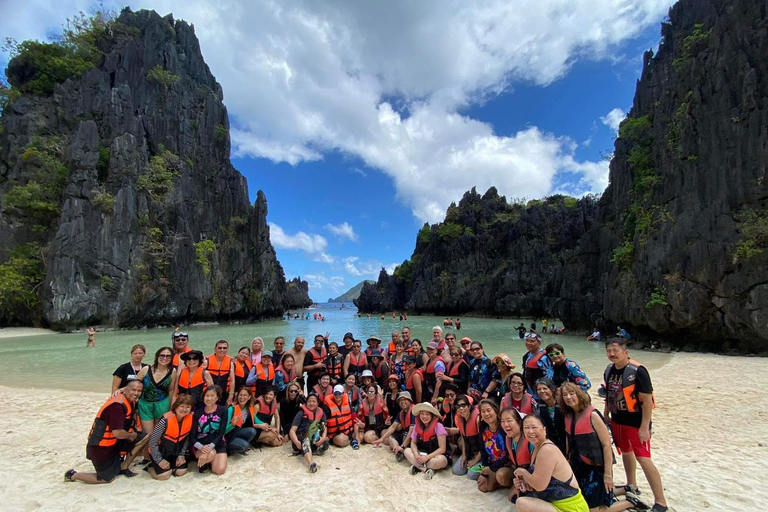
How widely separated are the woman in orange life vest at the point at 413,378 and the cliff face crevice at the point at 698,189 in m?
20.1

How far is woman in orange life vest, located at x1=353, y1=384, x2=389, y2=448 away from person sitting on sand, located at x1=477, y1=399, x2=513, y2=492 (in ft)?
7.94

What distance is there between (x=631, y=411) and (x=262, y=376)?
19.9 ft

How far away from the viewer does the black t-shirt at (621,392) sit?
4.25m

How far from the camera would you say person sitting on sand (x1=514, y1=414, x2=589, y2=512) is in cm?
355

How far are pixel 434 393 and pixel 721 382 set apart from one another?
11.4 m

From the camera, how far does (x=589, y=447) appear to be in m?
3.90

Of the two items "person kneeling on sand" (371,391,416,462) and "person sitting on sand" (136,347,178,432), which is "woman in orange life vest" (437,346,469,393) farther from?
"person sitting on sand" (136,347,178,432)

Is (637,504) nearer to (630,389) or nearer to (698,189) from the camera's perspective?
(630,389)

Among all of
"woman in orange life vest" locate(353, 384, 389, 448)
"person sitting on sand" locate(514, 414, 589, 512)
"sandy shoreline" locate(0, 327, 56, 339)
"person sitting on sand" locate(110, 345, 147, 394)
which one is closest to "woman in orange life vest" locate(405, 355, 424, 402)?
"woman in orange life vest" locate(353, 384, 389, 448)

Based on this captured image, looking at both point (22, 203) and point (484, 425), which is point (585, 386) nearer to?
point (484, 425)

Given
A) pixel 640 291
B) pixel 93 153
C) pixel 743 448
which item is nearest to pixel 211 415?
pixel 743 448

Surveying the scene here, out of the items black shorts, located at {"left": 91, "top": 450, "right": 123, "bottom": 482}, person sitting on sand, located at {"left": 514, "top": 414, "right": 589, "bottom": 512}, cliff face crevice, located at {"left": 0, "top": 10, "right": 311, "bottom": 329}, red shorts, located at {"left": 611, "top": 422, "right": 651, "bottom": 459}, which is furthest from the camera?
cliff face crevice, located at {"left": 0, "top": 10, "right": 311, "bottom": 329}

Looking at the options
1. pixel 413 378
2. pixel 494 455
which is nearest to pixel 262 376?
pixel 413 378

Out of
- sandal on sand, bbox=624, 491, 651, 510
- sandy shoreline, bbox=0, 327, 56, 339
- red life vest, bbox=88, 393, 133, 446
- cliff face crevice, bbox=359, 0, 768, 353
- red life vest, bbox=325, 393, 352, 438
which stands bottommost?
sandy shoreline, bbox=0, 327, 56, 339
